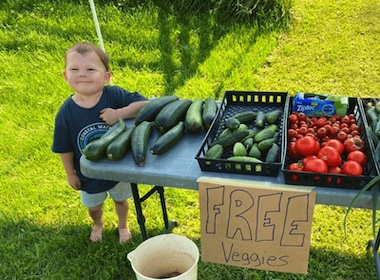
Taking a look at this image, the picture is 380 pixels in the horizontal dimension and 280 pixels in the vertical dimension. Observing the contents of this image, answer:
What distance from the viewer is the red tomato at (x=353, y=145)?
6.15 ft

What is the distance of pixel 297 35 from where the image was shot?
219 inches

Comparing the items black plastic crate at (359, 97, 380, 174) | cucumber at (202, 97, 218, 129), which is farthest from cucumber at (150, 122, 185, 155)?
black plastic crate at (359, 97, 380, 174)

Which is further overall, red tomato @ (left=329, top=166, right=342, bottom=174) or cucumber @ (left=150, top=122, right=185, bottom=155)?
cucumber @ (left=150, top=122, right=185, bottom=155)

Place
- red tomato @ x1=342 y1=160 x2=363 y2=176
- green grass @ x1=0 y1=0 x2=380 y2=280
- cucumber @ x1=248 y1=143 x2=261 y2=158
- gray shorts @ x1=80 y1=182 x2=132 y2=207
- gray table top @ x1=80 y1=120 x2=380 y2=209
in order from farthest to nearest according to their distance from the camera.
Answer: green grass @ x1=0 y1=0 x2=380 y2=280 → gray shorts @ x1=80 y1=182 x2=132 y2=207 → cucumber @ x1=248 y1=143 x2=261 y2=158 → gray table top @ x1=80 y1=120 x2=380 y2=209 → red tomato @ x1=342 y1=160 x2=363 y2=176

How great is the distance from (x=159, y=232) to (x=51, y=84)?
8.99 ft

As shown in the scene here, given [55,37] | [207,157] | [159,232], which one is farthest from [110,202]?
[55,37]

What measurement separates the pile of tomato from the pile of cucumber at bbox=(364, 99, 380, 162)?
0.17 feet

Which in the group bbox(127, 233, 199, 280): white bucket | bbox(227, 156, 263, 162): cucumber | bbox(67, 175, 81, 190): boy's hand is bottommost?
bbox(127, 233, 199, 280): white bucket

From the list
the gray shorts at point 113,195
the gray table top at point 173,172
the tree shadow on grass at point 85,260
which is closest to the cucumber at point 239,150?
the gray table top at point 173,172

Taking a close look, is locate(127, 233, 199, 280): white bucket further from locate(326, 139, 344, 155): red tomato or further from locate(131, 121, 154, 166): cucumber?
locate(326, 139, 344, 155): red tomato

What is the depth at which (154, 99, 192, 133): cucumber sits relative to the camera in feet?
7.31

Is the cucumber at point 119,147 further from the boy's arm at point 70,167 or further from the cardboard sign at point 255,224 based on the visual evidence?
the boy's arm at point 70,167

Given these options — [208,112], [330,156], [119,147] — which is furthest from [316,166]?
[119,147]

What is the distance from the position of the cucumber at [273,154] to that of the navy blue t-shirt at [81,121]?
0.97 m
